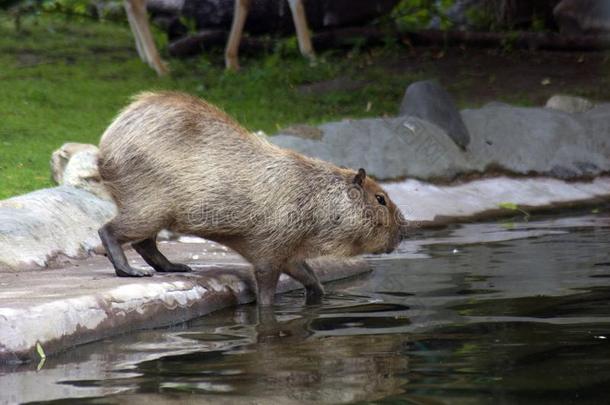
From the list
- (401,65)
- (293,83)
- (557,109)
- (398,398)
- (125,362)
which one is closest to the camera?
(398,398)

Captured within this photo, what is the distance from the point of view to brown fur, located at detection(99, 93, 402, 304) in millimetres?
6879

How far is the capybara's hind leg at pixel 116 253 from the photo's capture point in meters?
6.82

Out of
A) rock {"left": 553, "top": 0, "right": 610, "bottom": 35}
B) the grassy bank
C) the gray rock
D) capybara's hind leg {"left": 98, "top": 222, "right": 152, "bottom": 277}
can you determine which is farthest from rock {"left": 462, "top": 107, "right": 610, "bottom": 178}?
capybara's hind leg {"left": 98, "top": 222, "right": 152, "bottom": 277}

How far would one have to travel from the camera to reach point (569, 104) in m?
13.1

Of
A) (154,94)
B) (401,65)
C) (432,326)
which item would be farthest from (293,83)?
(432,326)

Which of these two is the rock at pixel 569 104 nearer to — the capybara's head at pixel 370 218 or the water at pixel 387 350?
the water at pixel 387 350

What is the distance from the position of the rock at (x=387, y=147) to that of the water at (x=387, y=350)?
109 inches

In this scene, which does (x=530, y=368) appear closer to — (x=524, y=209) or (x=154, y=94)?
(x=154, y=94)

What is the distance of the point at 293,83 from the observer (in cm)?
1490

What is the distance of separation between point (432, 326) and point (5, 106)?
7883mm

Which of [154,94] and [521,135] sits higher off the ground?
[154,94]

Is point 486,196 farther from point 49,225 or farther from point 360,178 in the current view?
point 49,225

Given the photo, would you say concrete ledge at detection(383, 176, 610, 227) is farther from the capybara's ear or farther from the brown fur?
the brown fur

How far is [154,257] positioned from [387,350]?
219 centimetres
